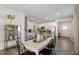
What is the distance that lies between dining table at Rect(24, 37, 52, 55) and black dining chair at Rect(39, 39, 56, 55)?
6 cm

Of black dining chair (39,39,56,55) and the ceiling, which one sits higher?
the ceiling

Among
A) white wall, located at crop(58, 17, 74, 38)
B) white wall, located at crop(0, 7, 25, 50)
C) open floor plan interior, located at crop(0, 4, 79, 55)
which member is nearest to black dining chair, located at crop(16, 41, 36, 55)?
open floor plan interior, located at crop(0, 4, 79, 55)

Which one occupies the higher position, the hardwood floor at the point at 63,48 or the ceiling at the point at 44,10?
the ceiling at the point at 44,10

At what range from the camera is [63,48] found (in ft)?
5.67

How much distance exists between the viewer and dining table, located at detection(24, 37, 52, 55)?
5.55 ft

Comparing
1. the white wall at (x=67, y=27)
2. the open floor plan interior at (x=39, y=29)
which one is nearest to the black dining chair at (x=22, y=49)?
the open floor plan interior at (x=39, y=29)

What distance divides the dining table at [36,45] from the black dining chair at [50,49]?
0.06 meters

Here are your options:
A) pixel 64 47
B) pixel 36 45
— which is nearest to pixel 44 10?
pixel 36 45

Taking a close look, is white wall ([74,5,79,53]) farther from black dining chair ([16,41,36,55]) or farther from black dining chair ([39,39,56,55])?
black dining chair ([16,41,36,55])

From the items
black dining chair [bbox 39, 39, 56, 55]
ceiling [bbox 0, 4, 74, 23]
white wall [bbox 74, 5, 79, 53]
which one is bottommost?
black dining chair [bbox 39, 39, 56, 55]

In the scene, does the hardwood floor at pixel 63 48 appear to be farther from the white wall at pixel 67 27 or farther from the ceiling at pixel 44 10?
the ceiling at pixel 44 10

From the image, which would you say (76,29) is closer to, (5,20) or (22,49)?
(22,49)

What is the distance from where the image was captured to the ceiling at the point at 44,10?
167 cm
